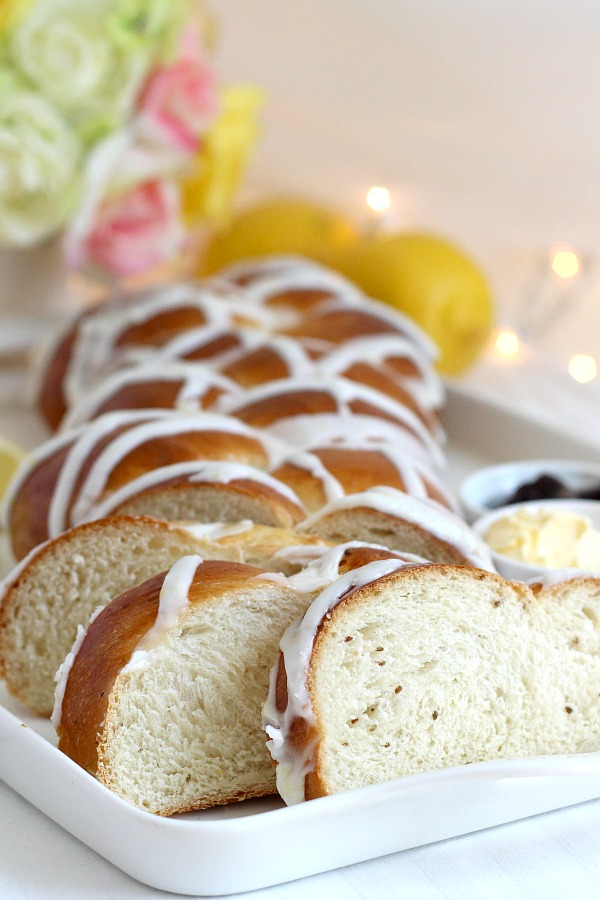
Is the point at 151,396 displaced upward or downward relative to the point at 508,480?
upward

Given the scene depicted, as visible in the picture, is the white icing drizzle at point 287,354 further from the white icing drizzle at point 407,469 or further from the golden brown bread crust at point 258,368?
the white icing drizzle at point 407,469

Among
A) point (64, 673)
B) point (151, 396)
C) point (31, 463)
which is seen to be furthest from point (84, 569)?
point (151, 396)

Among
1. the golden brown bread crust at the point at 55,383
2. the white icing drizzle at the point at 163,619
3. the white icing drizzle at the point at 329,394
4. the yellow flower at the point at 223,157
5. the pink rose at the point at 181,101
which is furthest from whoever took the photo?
the yellow flower at the point at 223,157

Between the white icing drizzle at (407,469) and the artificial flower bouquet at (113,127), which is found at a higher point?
the artificial flower bouquet at (113,127)

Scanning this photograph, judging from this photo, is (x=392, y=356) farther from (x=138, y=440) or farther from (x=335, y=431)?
(x=138, y=440)

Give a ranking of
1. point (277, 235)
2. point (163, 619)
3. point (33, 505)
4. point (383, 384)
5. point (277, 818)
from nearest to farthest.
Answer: point (277, 818) → point (163, 619) → point (33, 505) → point (383, 384) → point (277, 235)

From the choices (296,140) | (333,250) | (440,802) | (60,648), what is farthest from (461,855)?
(296,140)

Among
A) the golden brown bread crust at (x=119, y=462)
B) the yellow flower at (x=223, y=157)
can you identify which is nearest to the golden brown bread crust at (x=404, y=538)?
the golden brown bread crust at (x=119, y=462)
